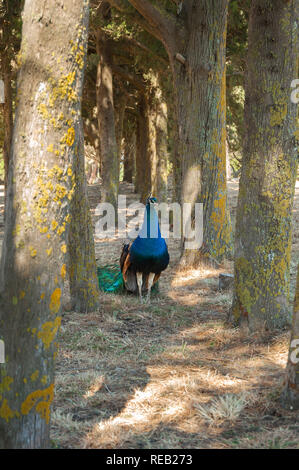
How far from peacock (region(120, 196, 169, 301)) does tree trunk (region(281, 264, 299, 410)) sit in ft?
12.3

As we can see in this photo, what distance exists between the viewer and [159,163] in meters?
16.3

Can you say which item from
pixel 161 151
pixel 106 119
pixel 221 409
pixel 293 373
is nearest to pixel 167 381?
pixel 221 409

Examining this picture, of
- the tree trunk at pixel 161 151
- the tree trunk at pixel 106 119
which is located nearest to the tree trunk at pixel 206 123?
the tree trunk at pixel 106 119

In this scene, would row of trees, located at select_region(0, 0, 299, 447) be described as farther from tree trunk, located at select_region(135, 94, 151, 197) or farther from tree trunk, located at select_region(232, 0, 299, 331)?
tree trunk, located at select_region(135, 94, 151, 197)

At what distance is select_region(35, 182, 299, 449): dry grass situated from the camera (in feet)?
11.1

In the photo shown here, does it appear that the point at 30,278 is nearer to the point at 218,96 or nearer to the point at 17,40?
the point at 218,96

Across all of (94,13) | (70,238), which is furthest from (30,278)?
(94,13)

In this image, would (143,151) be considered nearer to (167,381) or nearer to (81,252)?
(81,252)

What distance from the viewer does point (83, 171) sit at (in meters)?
6.23

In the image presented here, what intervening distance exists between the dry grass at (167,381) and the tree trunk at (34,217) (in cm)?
67

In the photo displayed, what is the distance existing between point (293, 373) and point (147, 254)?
390 centimetres

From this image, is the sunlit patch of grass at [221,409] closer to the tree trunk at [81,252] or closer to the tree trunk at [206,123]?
the tree trunk at [81,252]

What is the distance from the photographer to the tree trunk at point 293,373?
3.53 metres
